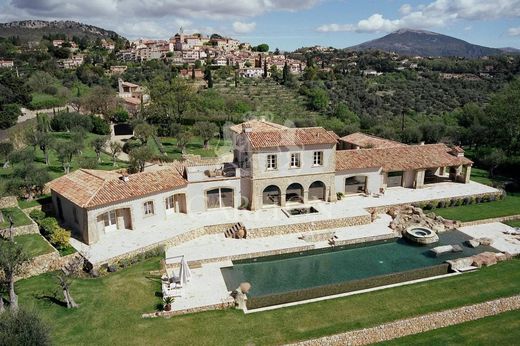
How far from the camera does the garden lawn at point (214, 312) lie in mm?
18297

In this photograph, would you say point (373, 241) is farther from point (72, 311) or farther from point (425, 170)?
point (72, 311)

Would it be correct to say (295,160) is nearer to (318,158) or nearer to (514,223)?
(318,158)

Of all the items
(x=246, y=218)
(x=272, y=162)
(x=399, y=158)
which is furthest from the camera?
(x=399, y=158)

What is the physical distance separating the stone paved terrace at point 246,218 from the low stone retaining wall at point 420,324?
40.0 feet

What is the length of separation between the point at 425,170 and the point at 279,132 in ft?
54.2

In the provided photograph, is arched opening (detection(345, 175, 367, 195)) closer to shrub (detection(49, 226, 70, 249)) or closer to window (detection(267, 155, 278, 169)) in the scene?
window (detection(267, 155, 278, 169))

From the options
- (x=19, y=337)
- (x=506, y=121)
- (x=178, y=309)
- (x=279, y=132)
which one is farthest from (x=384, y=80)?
(x=19, y=337)

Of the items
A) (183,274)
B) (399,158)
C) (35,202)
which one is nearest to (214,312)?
(183,274)

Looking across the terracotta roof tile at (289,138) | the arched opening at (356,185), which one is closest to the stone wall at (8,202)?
the terracotta roof tile at (289,138)

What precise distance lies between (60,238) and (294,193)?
59.3 feet

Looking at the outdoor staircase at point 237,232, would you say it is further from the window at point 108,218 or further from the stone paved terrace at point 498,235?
the stone paved terrace at point 498,235

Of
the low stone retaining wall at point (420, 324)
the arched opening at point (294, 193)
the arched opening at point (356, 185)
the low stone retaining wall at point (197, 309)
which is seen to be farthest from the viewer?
the arched opening at point (356, 185)

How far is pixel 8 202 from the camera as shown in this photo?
96.4 feet

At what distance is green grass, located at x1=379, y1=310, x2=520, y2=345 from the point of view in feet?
61.4
